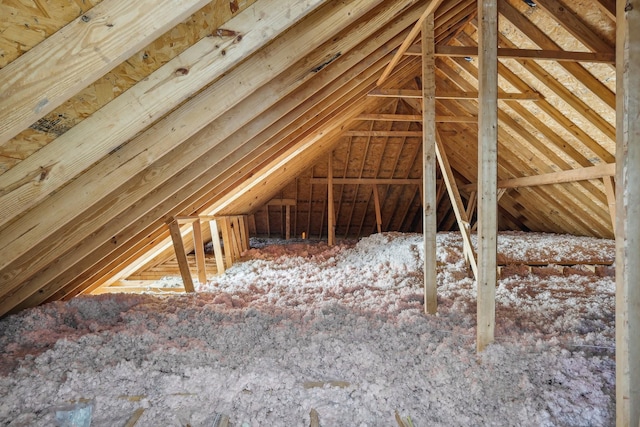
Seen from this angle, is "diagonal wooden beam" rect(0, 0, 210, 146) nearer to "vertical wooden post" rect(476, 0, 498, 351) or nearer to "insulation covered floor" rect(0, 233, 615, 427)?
"insulation covered floor" rect(0, 233, 615, 427)

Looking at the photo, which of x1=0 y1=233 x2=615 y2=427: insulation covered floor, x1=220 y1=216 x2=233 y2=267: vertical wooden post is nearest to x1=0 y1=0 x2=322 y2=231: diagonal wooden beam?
x1=0 y1=233 x2=615 y2=427: insulation covered floor

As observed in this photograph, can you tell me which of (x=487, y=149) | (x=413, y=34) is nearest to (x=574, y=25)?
(x=413, y=34)

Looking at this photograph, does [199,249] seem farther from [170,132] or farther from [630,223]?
[630,223]

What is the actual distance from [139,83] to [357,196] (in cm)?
896

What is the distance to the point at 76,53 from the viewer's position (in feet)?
3.73

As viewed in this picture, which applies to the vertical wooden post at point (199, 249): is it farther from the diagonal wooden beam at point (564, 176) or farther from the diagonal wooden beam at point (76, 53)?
the diagonal wooden beam at point (564, 176)

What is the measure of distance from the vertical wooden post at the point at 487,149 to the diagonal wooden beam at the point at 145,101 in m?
1.36

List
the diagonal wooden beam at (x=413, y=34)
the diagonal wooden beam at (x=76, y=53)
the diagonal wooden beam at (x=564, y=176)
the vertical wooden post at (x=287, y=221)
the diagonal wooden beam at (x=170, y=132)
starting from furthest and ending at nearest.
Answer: the vertical wooden post at (x=287, y=221)
the diagonal wooden beam at (x=564, y=176)
the diagonal wooden beam at (x=413, y=34)
the diagonal wooden beam at (x=170, y=132)
the diagonal wooden beam at (x=76, y=53)

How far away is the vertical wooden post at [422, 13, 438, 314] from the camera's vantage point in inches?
135

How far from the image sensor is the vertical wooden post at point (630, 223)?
1562 millimetres

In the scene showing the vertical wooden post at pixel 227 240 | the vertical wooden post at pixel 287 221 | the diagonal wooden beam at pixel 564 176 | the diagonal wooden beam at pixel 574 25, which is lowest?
the vertical wooden post at pixel 287 221

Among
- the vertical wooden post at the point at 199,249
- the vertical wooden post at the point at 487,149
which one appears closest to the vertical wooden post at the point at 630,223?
the vertical wooden post at the point at 487,149

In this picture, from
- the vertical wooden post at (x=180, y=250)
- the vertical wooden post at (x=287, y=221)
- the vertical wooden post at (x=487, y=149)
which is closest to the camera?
the vertical wooden post at (x=487, y=149)

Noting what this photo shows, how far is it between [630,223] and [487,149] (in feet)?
3.23
